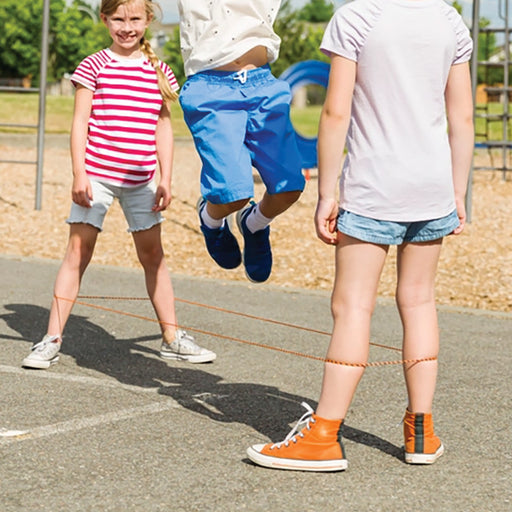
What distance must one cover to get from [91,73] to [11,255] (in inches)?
188

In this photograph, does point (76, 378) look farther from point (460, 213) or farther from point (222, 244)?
point (460, 213)

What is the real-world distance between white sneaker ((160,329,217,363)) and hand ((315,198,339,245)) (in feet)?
7.10

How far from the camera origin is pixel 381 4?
12.2 feet

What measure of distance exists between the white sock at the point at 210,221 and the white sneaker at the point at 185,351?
822mm

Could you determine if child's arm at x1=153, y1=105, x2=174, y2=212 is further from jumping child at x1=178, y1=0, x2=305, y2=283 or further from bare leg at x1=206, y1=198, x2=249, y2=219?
jumping child at x1=178, y1=0, x2=305, y2=283

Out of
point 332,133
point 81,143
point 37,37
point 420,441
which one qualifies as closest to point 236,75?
point 81,143

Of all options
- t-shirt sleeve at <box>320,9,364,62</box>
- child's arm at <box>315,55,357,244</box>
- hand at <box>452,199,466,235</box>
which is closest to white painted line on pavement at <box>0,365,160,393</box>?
child's arm at <box>315,55,357,244</box>

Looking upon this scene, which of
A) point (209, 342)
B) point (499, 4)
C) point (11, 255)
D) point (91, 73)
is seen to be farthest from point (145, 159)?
point (499, 4)

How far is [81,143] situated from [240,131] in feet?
3.49

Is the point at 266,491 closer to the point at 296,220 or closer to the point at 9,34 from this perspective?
the point at 296,220

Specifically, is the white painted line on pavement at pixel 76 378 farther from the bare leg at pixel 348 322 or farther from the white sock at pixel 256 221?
the bare leg at pixel 348 322

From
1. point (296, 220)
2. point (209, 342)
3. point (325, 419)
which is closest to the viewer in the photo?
point (325, 419)

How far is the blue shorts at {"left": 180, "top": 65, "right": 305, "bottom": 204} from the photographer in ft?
15.7

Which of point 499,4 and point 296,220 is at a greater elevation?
point 499,4
